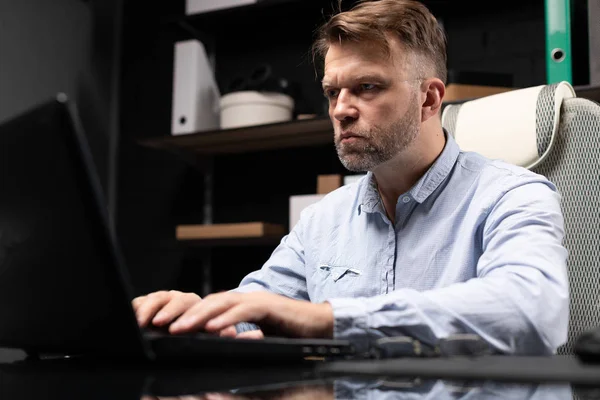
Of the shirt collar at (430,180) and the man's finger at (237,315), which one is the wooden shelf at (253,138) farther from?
the man's finger at (237,315)

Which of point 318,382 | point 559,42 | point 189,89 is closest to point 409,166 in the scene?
point 559,42

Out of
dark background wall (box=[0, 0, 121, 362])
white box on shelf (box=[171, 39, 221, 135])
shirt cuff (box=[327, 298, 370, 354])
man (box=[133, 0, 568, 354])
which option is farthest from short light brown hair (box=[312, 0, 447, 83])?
dark background wall (box=[0, 0, 121, 362])

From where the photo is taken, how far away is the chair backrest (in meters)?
1.15

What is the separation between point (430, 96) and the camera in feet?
4.44

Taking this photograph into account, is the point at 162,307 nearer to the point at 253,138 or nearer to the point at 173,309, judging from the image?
the point at 173,309

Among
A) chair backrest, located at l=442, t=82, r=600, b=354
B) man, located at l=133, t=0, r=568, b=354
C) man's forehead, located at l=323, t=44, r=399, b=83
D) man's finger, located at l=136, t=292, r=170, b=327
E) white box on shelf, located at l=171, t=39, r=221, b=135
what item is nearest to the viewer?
man's finger, located at l=136, t=292, r=170, b=327

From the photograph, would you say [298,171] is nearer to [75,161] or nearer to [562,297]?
[562,297]

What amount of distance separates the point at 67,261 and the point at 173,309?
216 mm

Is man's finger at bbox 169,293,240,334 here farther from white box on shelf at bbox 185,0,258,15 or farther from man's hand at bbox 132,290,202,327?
white box on shelf at bbox 185,0,258,15

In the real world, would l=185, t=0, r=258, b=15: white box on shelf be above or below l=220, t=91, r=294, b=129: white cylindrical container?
above

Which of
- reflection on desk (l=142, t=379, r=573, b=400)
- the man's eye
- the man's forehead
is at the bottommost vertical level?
reflection on desk (l=142, t=379, r=573, b=400)

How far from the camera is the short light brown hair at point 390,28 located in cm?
126

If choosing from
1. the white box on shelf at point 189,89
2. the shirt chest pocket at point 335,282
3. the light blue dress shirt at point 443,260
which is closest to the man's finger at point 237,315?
the light blue dress shirt at point 443,260

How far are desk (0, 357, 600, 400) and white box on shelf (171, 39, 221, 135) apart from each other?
1.75 metres
